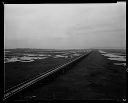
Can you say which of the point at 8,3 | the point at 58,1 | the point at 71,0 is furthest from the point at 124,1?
the point at 8,3

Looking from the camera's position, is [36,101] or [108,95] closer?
[36,101]

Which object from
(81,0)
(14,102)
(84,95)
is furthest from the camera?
(84,95)

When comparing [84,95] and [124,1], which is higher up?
[124,1]

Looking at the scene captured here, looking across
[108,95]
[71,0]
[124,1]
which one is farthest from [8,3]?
[108,95]

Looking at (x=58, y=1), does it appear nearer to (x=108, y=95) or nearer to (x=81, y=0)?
(x=81, y=0)

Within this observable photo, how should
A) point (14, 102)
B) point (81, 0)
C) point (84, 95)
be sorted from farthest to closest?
point (84, 95) → point (14, 102) → point (81, 0)

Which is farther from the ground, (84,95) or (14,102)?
(14,102)

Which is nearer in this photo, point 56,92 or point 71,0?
point 71,0
